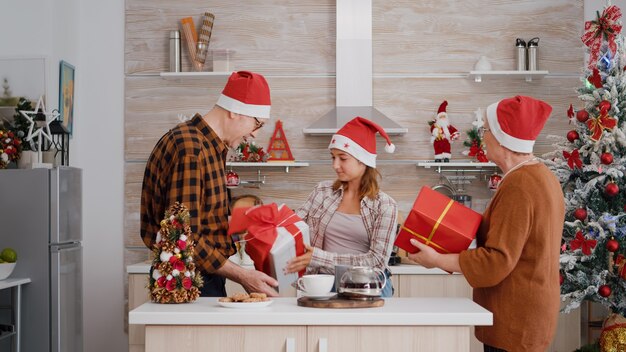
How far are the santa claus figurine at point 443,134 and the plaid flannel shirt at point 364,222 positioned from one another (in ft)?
7.22

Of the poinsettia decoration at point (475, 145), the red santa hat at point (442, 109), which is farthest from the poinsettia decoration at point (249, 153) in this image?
the poinsettia decoration at point (475, 145)

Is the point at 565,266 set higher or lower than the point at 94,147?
lower

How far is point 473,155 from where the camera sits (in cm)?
569

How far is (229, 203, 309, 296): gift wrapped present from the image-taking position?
292 centimetres

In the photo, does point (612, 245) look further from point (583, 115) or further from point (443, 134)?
point (443, 134)

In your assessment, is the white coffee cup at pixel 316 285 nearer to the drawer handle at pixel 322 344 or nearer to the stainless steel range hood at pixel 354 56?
the drawer handle at pixel 322 344

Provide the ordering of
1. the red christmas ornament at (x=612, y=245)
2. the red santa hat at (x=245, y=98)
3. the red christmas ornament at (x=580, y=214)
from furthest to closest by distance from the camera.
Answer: the red christmas ornament at (x=580, y=214)
the red christmas ornament at (x=612, y=245)
the red santa hat at (x=245, y=98)

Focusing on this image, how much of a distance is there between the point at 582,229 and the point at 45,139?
10.3 ft

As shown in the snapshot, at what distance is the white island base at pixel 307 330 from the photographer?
2.56 metres

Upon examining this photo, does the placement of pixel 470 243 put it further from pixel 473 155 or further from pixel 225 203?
pixel 473 155

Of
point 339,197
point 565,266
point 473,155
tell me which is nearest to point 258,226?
point 339,197

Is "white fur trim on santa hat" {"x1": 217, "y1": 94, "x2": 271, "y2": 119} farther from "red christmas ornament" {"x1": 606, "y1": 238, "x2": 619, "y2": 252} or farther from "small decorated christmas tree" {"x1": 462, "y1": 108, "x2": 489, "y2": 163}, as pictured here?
"small decorated christmas tree" {"x1": 462, "y1": 108, "x2": 489, "y2": 163}

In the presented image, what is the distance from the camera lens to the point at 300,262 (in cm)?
307

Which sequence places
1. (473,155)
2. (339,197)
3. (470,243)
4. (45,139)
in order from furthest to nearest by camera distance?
(473,155) < (45,139) < (339,197) < (470,243)
